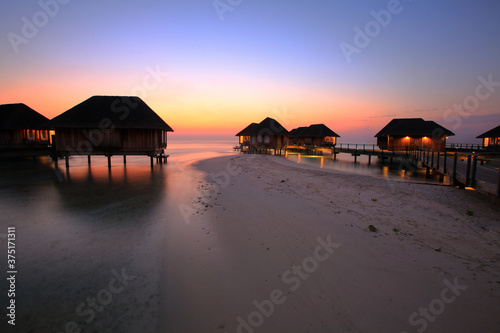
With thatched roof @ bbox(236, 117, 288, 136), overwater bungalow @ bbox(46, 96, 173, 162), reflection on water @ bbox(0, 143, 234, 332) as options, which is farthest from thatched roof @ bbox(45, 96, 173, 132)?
thatched roof @ bbox(236, 117, 288, 136)

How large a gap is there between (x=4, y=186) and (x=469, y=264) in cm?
2263

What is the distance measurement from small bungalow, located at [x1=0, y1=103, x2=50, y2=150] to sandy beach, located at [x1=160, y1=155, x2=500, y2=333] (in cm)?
3050

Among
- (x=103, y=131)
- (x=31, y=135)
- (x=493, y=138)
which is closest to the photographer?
(x=103, y=131)

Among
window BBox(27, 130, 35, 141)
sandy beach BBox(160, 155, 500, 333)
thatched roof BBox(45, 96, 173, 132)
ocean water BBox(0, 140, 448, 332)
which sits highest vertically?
thatched roof BBox(45, 96, 173, 132)

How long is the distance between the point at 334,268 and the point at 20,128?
36.6 meters

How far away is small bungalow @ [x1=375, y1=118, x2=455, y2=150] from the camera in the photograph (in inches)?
1417

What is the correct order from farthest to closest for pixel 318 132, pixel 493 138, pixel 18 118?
pixel 318 132
pixel 493 138
pixel 18 118

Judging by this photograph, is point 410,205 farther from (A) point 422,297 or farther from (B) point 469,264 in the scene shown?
(A) point 422,297

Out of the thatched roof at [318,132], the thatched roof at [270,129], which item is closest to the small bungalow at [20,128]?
the thatched roof at [270,129]

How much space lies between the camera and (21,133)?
93.4 feet

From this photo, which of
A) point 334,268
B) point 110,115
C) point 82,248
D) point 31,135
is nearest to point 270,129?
point 110,115

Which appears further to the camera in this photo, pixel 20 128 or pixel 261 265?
pixel 20 128

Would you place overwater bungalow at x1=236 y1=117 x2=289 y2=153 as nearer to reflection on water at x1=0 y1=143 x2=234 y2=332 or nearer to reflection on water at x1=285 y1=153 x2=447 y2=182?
reflection on water at x1=285 y1=153 x2=447 y2=182

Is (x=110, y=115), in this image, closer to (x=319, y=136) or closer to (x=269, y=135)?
(x=269, y=135)
